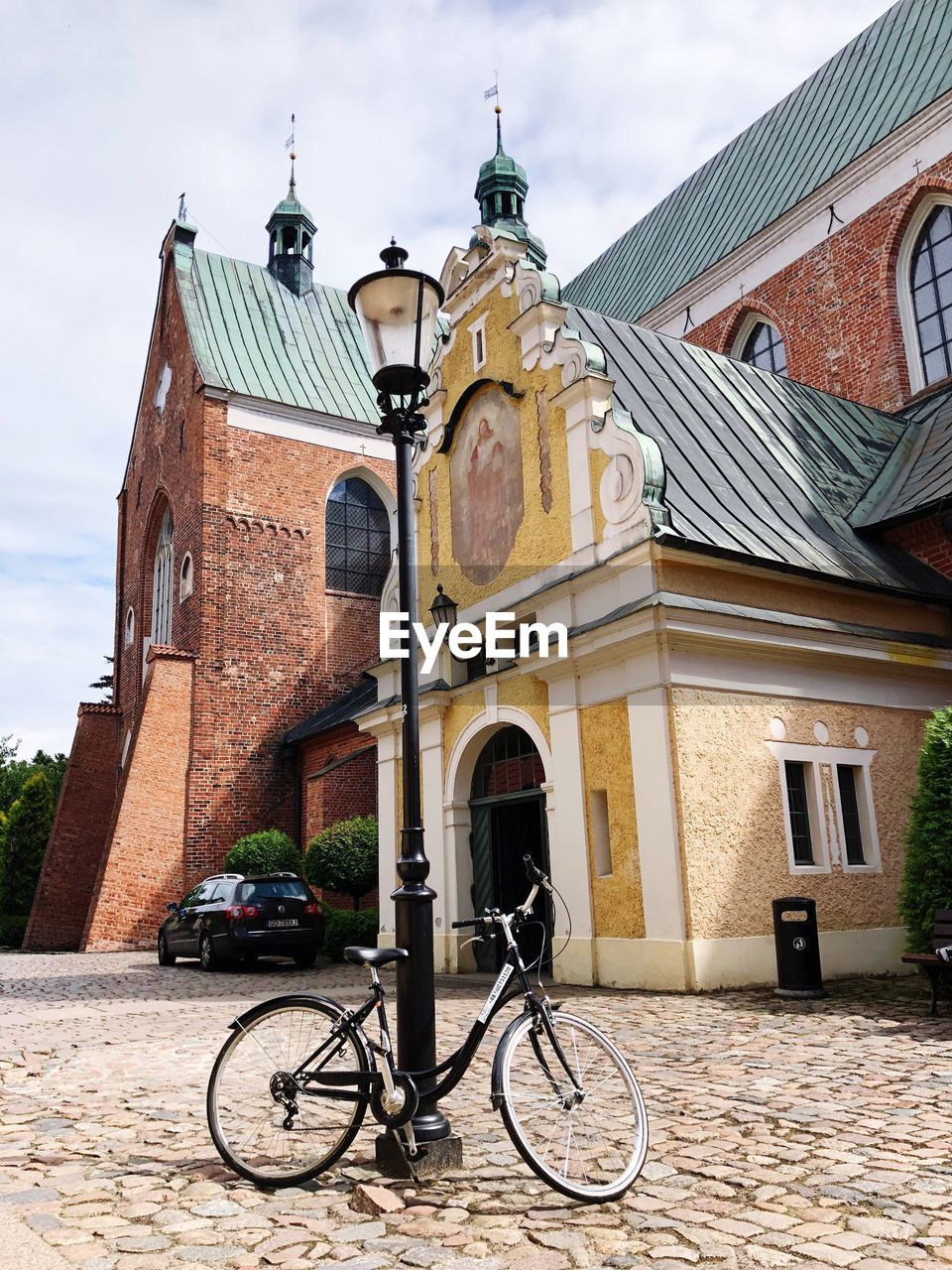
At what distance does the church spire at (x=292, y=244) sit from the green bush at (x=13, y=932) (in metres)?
17.2

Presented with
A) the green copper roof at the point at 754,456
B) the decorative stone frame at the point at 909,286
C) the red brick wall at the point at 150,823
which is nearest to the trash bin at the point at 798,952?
the green copper roof at the point at 754,456

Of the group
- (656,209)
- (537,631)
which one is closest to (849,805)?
(537,631)

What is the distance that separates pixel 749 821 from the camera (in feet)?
35.3

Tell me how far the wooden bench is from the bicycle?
15.7 ft

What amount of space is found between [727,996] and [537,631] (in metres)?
4.47

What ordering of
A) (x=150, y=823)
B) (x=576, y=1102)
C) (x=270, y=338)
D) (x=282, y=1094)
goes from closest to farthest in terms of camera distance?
(x=576, y=1102)
(x=282, y=1094)
(x=150, y=823)
(x=270, y=338)

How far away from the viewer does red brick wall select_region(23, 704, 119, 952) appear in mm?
23141

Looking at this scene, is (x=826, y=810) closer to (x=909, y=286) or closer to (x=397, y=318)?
(x=397, y=318)

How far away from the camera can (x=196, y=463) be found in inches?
948

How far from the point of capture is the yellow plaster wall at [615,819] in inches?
422

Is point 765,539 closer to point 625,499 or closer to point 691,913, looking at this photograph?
point 625,499

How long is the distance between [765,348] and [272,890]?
48.5 feet

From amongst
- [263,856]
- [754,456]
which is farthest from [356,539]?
[754,456]

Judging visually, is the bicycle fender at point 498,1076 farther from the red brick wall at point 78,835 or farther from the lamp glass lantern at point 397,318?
the red brick wall at point 78,835
